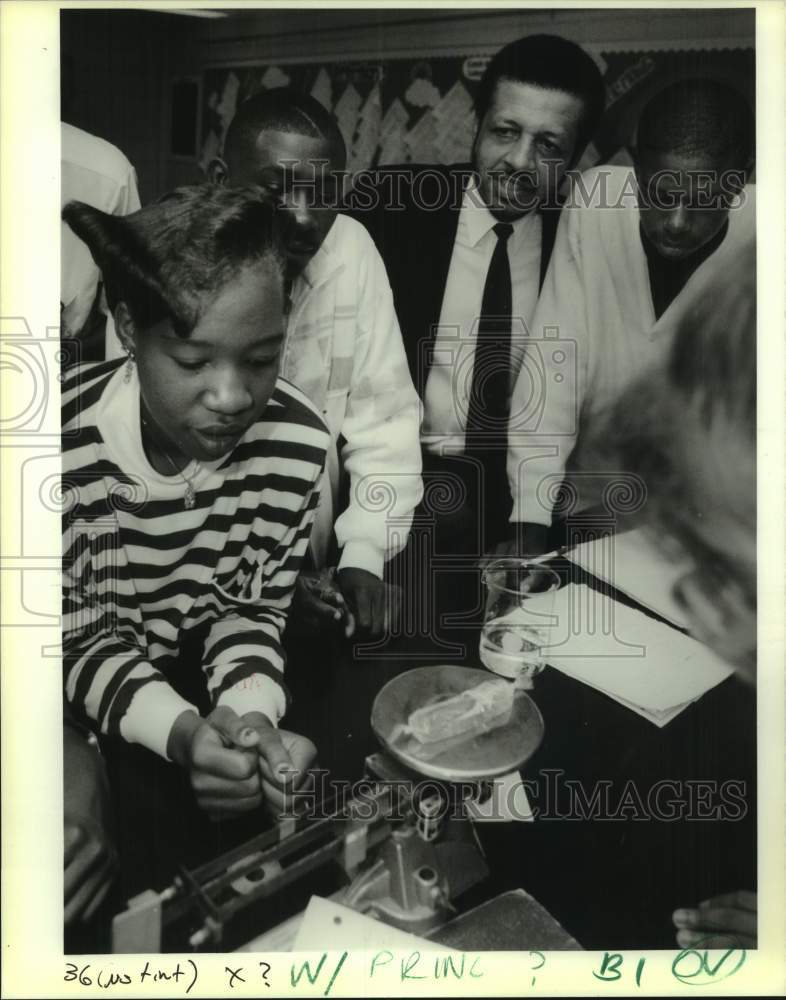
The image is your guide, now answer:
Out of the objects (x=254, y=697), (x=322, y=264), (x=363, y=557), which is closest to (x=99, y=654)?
(x=254, y=697)

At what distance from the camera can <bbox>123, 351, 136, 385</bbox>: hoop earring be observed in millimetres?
1160

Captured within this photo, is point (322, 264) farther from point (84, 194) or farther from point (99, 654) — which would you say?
point (99, 654)

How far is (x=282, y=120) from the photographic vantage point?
118 cm

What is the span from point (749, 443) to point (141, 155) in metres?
0.90

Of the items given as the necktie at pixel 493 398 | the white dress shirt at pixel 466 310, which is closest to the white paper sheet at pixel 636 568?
the necktie at pixel 493 398

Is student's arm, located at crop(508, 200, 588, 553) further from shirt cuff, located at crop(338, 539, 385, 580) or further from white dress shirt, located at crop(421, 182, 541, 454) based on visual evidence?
shirt cuff, located at crop(338, 539, 385, 580)

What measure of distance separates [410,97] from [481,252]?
0.22 m

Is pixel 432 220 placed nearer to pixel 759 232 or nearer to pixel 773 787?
pixel 759 232

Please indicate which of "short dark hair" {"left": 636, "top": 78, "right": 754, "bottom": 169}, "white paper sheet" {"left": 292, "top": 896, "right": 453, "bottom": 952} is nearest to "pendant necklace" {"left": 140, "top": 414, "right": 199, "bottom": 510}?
"white paper sheet" {"left": 292, "top": 896, "right": 453, "bottom": 952}

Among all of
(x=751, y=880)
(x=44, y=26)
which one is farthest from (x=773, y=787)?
(x=44, y=26)

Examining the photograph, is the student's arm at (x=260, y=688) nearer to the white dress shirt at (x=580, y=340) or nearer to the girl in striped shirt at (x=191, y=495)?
the girl in striped shirt at (x=191, y=495)

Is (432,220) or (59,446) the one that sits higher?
(432,220)

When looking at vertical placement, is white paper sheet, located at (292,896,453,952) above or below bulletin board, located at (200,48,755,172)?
below

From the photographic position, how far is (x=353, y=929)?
1173mm
